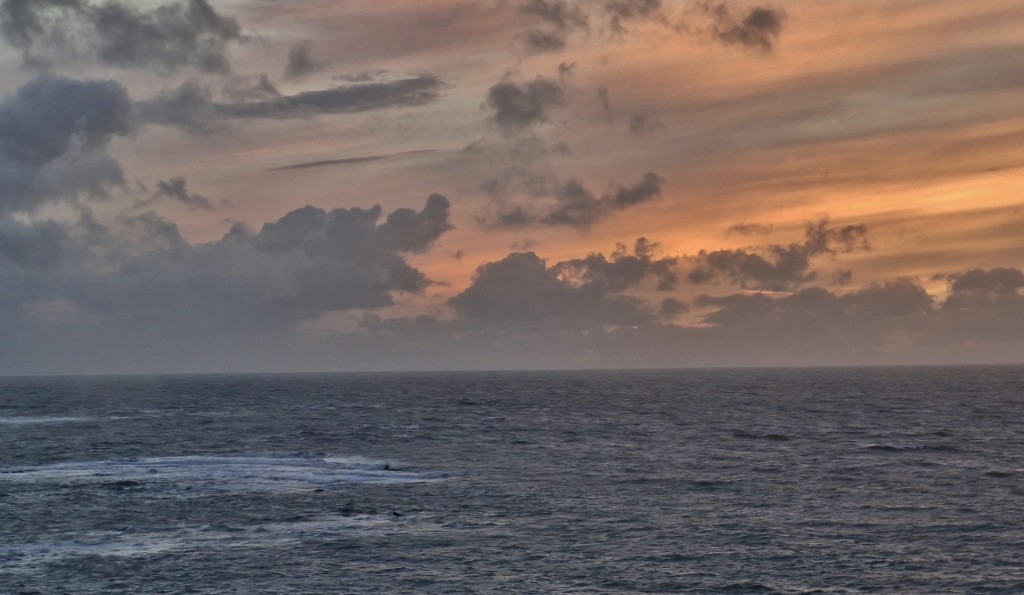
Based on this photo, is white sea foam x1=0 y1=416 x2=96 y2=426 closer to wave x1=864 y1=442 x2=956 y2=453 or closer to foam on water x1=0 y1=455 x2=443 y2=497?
foam on water x1=0 y1=455 x2=443 y2=497

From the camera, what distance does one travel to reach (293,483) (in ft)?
283

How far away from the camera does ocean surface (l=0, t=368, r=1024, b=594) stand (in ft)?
172

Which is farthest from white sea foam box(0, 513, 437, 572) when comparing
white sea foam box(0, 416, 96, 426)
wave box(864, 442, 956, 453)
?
white sea foam box(0, 416, 96, 426)

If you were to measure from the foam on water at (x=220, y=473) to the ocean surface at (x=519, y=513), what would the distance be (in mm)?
403

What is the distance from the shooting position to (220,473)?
93.8 meters

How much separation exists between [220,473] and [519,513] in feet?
122

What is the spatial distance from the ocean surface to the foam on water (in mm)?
403

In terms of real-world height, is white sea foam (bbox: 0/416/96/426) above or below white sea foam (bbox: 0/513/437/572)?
above

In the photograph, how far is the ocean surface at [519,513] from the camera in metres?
52.3

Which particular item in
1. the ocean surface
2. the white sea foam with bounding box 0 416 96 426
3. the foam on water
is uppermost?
the white sea foam with bounding box 0 416 96 426

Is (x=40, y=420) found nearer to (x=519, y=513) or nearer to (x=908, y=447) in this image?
(x=519, y=513)

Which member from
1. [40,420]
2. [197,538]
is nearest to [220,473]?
[197,538]

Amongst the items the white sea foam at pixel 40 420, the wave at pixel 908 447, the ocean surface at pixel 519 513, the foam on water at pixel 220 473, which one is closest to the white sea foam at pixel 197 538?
the ocean surface at pixel 519 513

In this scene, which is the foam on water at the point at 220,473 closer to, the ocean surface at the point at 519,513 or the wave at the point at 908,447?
the ocean surface at the point at 519,513
